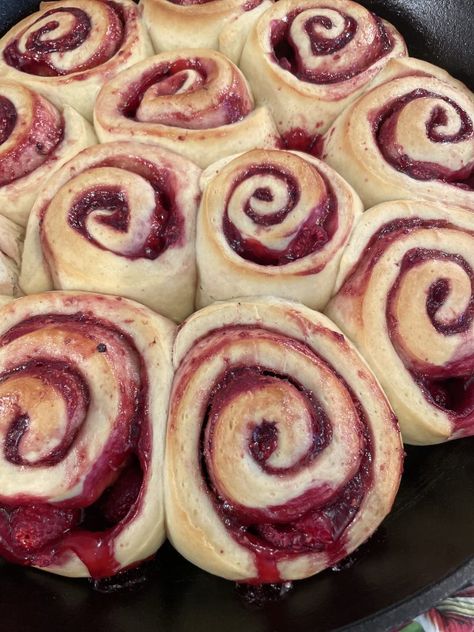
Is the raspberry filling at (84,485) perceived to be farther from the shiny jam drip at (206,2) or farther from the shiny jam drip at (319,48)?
the shiny jam drip at (206,2)

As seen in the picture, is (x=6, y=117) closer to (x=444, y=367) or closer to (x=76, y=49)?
(x=76, y=49)

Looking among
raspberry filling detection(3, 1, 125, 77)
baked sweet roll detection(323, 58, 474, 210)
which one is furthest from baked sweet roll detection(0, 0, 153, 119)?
baked sweet roll detection(323, 58, 474, 210)

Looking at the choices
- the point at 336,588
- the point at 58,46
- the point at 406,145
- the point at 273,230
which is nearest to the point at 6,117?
the point at 58,46

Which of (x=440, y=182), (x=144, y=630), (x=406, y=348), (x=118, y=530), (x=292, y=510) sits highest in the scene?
(x=440, y=182)

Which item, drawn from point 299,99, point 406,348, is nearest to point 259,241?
point 406,348

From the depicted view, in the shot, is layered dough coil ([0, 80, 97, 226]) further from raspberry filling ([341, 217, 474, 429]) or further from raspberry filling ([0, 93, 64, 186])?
raspberry filling ([341, 217, 474, 429])

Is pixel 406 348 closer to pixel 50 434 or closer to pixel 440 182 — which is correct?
pixel 440 182
